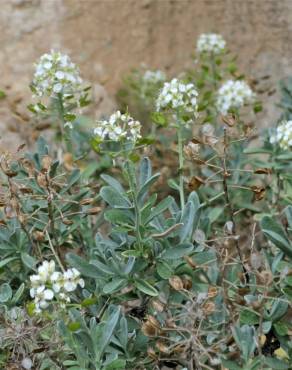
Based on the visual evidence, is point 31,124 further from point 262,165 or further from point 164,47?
point 262,165

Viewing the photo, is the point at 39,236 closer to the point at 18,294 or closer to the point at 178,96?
the point at 18,294

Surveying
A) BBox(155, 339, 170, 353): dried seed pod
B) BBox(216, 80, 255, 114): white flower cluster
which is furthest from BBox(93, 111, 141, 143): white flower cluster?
BBox(216, 80, 255, 114): white flower cluster

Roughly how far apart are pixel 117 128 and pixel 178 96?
0.40m

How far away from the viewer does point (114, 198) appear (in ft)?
6.79

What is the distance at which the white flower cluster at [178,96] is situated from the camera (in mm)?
2297

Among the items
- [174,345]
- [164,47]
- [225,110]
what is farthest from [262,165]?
[164,47]

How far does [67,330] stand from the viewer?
187cm

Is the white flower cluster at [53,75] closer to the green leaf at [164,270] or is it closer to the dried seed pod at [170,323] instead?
the green leaf at [164,270]

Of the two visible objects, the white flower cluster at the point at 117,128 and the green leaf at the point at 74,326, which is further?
the white flower cluster at the point at 117,128

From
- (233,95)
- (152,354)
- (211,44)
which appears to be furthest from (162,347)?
(211,44)

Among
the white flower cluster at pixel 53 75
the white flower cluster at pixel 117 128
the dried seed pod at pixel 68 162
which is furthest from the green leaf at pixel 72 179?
the dried seed pod at pixel 68 162

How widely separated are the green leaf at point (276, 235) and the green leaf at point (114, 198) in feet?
1.21

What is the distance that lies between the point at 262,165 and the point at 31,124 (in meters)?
1.21

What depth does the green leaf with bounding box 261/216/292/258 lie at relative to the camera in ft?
6.43
